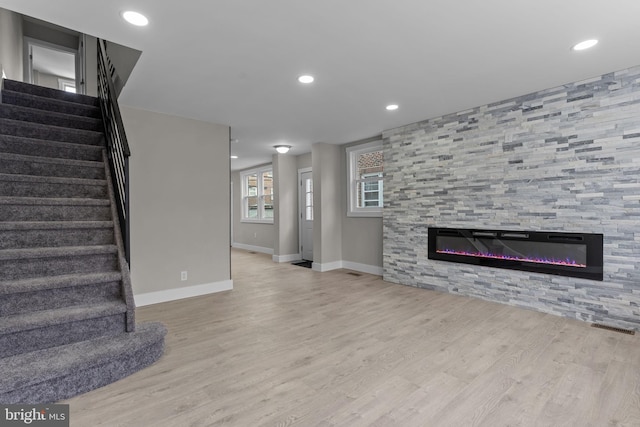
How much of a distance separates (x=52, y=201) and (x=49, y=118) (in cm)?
146

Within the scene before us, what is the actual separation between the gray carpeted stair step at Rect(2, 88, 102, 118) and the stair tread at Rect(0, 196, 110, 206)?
64.9 inches

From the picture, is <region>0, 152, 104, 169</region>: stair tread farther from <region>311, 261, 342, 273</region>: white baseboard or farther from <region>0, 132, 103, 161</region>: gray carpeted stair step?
<region>311, 261, 342, 273</region>: white baseboard

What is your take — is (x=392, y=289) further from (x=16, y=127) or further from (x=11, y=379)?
(x=16, y=127)

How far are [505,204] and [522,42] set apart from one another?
1899 mm

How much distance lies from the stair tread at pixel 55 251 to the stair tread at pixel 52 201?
52 centimetres

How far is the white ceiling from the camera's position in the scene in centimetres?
202

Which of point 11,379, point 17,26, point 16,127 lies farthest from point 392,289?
point 17,26

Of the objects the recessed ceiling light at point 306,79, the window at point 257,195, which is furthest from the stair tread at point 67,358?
the window at point 257,195

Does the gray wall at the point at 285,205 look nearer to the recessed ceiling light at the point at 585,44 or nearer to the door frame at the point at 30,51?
the door frame at the point at 30,51

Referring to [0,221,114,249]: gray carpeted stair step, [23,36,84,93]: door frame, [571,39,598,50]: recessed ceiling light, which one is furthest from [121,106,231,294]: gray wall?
[571,39,598,50]: recessed ceiling light

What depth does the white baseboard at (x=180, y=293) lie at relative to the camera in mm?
3818

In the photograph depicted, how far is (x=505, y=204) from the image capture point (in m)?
3.70

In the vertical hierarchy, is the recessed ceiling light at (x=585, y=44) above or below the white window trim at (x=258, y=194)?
above

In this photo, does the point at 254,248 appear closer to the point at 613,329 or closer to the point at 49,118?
the point at 49,118
